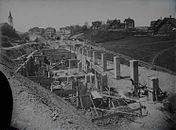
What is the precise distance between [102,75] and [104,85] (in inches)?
7.4

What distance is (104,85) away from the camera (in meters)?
4.27

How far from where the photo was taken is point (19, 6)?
13.4 ft

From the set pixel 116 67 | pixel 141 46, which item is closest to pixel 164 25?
pixel 141 46

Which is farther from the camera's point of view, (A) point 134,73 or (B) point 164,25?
(A) point 134,73

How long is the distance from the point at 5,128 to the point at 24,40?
9.99 feet

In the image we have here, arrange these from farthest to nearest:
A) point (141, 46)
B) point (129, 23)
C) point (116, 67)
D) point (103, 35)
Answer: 1. point (103, 35)
2. point (116, 67)
3. point (141, 46)
4. point (129, 23)

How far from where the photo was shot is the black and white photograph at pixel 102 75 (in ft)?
11.8

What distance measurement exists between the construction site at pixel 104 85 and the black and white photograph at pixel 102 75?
1 cm

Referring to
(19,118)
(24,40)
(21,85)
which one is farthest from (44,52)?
(19,118)

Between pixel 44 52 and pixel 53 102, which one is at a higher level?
pixel 44 52

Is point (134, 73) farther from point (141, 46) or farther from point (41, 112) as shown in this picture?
point (41, 112)

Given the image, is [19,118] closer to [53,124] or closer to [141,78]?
[53,124]

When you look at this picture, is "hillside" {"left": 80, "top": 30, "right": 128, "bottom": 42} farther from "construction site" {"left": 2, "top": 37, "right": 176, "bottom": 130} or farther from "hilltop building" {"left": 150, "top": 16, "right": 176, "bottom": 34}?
"hilltop building" {"left": 150, "top": 16, "right": 176, "bottom": 34}

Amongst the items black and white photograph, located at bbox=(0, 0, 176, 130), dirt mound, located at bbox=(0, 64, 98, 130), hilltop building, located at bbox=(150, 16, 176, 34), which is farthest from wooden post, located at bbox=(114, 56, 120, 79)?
dirt mound, located at bbox=(0, 64, 98, 130)
